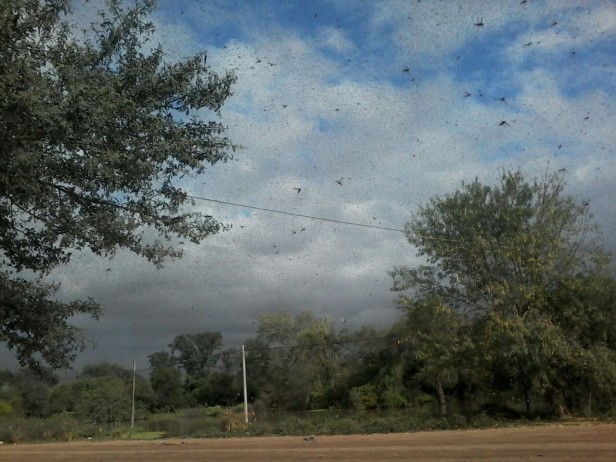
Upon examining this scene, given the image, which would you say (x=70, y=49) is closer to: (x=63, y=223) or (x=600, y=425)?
(x=63, y=223)

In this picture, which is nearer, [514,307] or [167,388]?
[514,307]

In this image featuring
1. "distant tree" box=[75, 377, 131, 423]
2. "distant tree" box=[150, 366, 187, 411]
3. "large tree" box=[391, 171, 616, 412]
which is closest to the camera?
"large tree" box=[391, 171, 616, 412]

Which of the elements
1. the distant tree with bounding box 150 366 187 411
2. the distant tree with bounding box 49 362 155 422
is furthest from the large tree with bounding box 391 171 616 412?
the distant tree with bounding box 150 366 187 411

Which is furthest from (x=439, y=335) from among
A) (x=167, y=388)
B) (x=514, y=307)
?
(x=167, y=388)

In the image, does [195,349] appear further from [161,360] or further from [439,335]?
[439,335]

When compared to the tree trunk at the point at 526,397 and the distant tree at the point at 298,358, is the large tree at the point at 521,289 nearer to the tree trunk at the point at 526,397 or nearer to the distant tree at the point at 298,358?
the tree trunk at the point at 526,397

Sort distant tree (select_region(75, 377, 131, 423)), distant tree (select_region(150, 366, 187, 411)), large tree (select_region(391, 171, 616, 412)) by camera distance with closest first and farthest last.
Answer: large tree (select_region(391, 171, 616, 412)) < distant tree (select_region(75, 377, 131, 423)) < distant tree (select_region(150, 366, 187, 411))

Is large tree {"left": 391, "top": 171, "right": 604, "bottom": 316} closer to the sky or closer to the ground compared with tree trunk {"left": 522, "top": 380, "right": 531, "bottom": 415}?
closer to the sky

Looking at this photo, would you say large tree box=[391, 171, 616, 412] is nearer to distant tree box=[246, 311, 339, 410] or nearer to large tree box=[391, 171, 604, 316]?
large tree box=[391, 171, 604, 316]

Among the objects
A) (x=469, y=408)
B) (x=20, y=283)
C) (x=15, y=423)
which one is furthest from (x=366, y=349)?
(x=20, y=283)

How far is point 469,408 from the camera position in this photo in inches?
1324

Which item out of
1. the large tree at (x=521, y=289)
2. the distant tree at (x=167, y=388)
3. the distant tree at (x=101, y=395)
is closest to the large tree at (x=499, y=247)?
the large tree at (x=521, y=289)

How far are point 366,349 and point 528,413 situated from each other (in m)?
35.8

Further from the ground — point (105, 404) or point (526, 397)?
point (105, 404)
